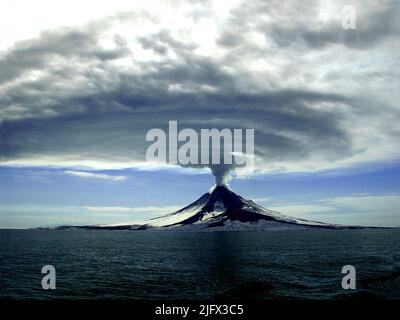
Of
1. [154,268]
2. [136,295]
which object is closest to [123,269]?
[154,268]

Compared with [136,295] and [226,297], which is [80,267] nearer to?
[136,295]

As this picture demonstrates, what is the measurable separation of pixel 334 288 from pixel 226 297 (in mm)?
17269

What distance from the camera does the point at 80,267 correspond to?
86875 mm

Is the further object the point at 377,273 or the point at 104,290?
the point at 377,273
